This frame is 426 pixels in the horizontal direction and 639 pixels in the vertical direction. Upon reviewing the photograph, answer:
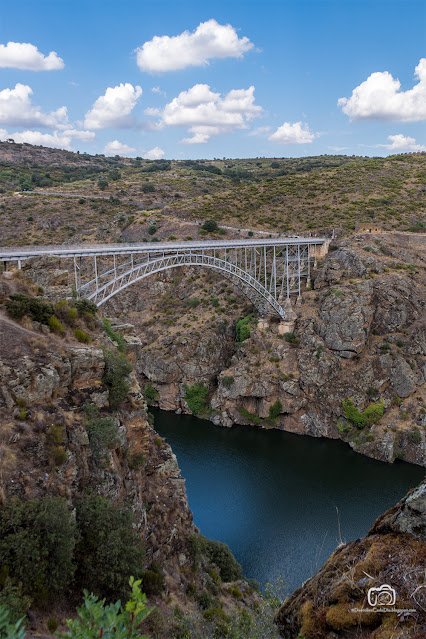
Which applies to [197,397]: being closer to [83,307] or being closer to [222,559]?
[222,559]

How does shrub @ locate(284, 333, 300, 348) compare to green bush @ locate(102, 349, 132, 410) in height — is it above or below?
below

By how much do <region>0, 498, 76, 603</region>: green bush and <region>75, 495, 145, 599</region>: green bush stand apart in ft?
1.96

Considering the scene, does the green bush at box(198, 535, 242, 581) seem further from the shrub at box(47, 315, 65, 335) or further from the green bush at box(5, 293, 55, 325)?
the green bush at box(5, 293, 55, 325)

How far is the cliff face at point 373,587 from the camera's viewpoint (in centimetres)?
372

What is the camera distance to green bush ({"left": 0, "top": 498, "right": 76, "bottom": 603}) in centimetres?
839

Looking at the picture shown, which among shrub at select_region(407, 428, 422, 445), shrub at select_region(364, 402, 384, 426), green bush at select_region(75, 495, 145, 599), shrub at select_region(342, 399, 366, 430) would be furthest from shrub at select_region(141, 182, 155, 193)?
green bush at select_region(75, 495, 145, 599)

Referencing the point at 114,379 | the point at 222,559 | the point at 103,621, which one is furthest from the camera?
the point at 222,559

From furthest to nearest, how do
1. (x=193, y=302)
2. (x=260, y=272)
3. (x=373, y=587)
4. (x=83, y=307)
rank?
(x=193, y=302) → (x=260, y=272) → (x=83, y=307) → (x=373, y=587)

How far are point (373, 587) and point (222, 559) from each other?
14.0 metres

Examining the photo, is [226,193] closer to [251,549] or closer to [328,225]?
[328,225]

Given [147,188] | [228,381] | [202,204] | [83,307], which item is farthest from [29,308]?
[147,188]

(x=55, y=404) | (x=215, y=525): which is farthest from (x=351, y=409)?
(x=55, y=404)

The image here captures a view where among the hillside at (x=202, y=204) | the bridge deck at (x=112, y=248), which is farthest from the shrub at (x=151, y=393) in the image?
the hillside at (x=202, y=204)

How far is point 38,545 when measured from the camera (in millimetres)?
8695
